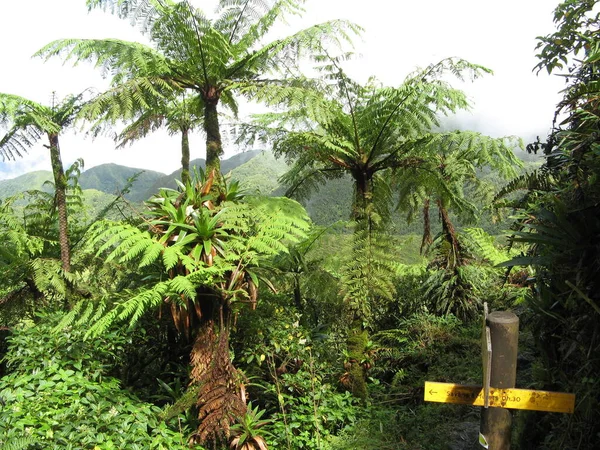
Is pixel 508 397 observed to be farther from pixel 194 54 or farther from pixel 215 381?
pixel 194 54

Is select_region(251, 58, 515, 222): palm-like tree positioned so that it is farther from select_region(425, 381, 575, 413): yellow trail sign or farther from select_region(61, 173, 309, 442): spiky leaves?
select_region(425, 381, 575, 413): yellow trail sign

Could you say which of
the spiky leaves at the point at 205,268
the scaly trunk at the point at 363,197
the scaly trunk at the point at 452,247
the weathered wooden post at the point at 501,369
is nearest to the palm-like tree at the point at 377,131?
the scaly trunk at the point at 363,197

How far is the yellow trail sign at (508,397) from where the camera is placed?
182 cm

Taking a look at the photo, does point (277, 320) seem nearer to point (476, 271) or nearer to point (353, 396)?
point (353, 396)

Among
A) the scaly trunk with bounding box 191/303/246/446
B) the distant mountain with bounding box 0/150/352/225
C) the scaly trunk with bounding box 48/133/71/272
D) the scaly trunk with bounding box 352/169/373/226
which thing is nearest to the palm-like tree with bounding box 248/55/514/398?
the scaly trunk with bounding box 352/169/373/226

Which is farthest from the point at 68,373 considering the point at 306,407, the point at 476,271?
the point at 476,271

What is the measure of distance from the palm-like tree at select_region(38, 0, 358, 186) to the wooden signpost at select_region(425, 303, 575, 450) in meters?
2.98

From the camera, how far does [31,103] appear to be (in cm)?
383

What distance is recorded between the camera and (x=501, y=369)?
186 centimetres

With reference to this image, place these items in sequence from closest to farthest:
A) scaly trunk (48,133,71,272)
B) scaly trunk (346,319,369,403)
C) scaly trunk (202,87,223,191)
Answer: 1. scaly trunk (48,133,71,272)
2. scaly trunk (346,319,369,403)
3. scaly trunk (202,87,223,191)

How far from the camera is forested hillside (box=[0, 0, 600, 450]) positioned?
8.54 ft

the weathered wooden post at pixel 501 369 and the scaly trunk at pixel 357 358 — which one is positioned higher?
the weathered wooden post at pixel 501 369

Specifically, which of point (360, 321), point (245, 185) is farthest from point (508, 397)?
point (245, 185)

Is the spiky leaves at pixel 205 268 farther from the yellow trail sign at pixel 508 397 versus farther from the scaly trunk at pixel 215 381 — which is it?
the yellow trail sign at pixel 508 397
